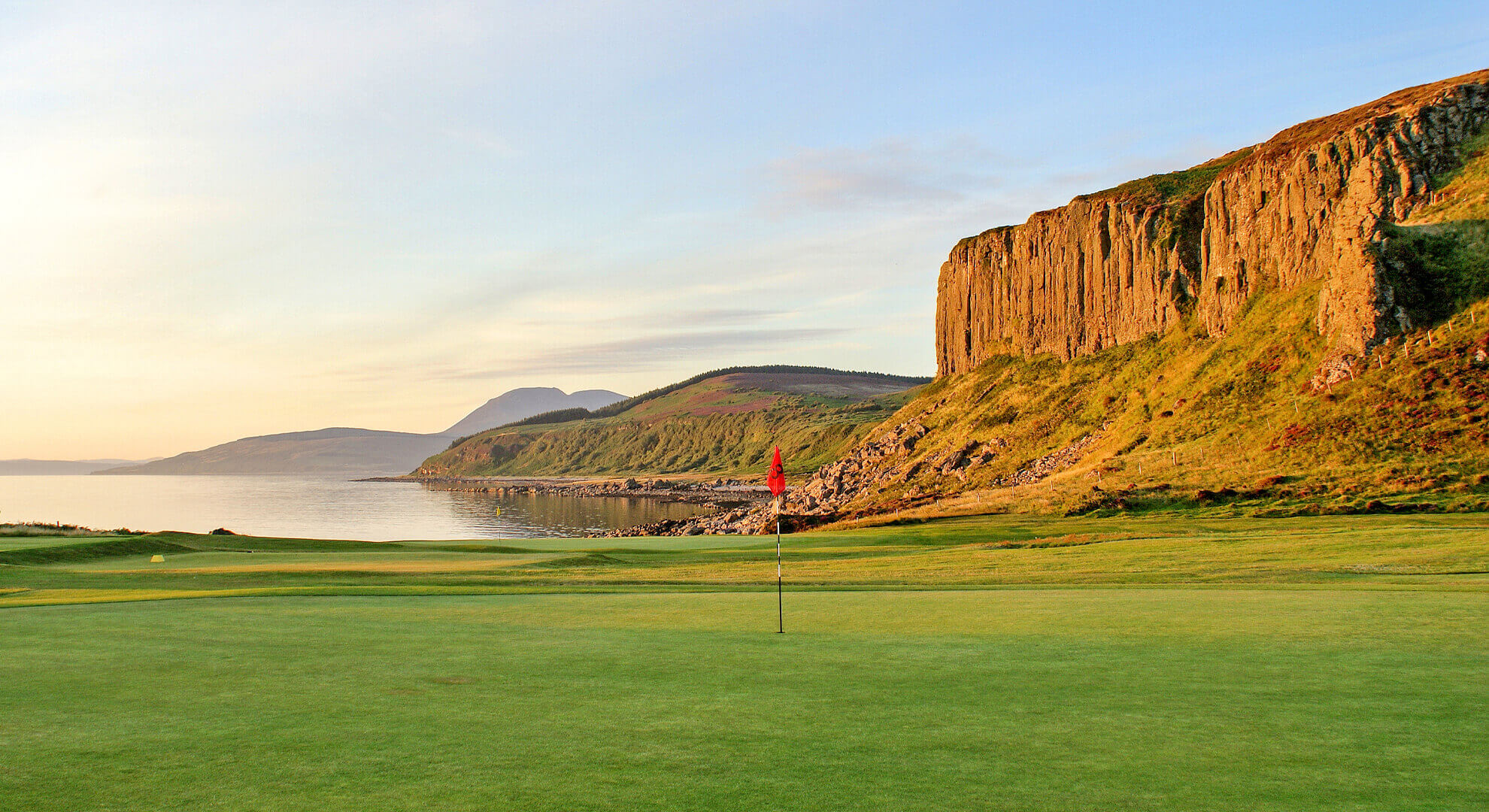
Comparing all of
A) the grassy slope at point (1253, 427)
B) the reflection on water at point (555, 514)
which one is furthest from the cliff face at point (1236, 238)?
the reflection on water at point (555, 514)

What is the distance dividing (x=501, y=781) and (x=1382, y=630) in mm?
11609

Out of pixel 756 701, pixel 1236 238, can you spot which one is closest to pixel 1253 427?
pixel 1236 238

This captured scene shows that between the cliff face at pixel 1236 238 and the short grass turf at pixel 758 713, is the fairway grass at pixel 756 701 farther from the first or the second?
the cliff face at pixel 1236 238

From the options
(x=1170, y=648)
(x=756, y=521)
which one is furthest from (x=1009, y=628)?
(x=756, y=521)

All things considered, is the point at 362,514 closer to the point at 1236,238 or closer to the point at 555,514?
the point at 555,514

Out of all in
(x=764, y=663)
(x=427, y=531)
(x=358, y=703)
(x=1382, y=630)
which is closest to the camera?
(x=358, y=703)

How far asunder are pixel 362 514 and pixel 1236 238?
113 m

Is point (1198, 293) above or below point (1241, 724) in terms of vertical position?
above

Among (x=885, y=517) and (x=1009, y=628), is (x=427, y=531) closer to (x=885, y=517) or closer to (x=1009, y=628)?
(x=885, y=517)

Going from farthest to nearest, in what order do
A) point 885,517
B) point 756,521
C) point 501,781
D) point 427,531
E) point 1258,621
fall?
point 427,531, point 756,521, point 885,517, point 1258,621, point 501,781

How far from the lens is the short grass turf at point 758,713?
20.2 ft

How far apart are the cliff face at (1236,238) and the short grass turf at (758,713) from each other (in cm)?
5590

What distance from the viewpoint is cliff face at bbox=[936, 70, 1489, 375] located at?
205ft

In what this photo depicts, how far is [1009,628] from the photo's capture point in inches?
519
